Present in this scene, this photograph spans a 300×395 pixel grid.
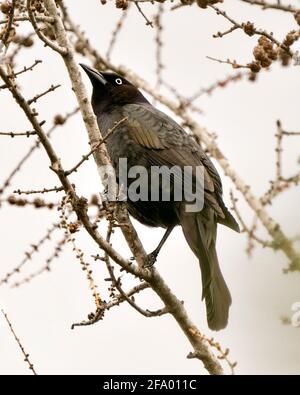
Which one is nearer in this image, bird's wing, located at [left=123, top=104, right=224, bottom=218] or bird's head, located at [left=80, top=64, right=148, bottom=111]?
bird's wing, located at [left=123, top=104, right=224, bottom=218]

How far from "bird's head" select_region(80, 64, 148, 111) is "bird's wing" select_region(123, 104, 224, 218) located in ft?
1.36

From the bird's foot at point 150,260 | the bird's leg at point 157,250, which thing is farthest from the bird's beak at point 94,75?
the bird's foot at point 150,260

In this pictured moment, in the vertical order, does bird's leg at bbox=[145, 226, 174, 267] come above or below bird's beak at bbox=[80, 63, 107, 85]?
below

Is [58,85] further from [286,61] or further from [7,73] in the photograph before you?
[286,61]

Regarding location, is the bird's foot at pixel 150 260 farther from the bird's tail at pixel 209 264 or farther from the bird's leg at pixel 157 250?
the bird's tail at pixel 209 264

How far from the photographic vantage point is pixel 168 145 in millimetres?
6047

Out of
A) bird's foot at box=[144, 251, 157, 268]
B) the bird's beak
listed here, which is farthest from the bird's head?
bird's foot at box=[144, 251, 157, 268]

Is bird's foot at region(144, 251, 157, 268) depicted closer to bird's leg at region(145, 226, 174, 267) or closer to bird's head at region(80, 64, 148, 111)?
bird's leg at region(145, 226, 174, 267)

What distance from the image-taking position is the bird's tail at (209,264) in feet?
18.0

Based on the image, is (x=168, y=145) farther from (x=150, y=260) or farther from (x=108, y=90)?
(x=150, y=260)

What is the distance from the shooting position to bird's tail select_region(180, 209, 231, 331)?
5477mm

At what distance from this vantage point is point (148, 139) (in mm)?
6070

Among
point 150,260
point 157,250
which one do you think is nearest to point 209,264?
point 157,250
